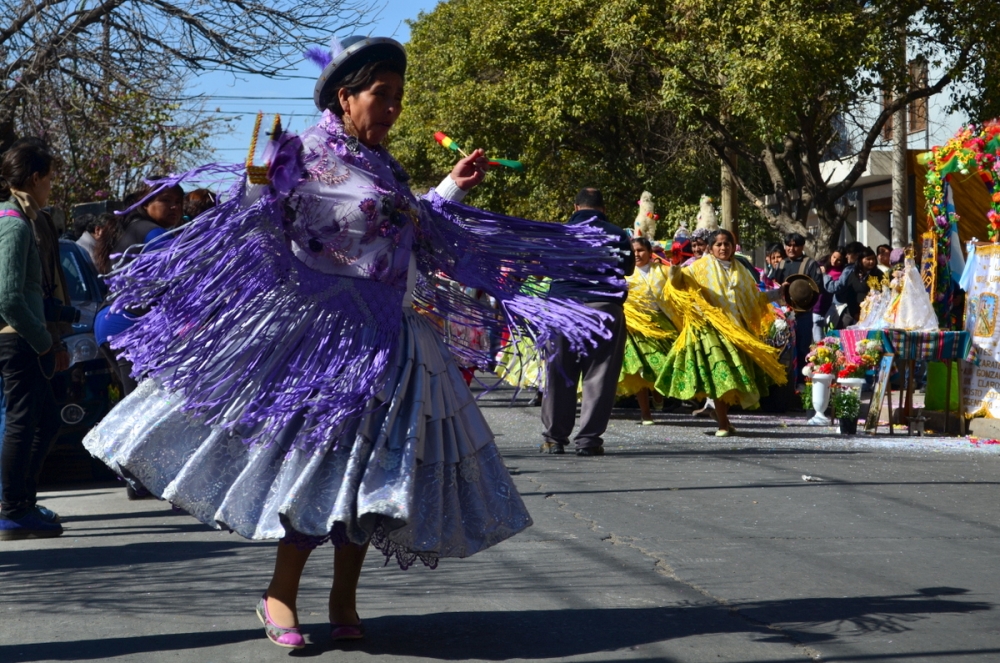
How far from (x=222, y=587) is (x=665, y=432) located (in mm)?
6940

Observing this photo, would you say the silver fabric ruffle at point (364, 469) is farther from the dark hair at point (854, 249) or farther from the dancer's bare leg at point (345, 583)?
the dark hair at point (854, 249)

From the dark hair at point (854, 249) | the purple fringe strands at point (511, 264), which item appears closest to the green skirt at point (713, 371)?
the dark hair at point (854, 249)

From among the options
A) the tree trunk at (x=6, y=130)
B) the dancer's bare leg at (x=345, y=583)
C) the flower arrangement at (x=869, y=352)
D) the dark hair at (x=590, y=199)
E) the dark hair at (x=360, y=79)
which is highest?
the tree trunk at (x=6, y=130)

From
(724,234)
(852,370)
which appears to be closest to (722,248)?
(724,234)

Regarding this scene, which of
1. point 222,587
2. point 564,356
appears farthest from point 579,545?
point 564,356

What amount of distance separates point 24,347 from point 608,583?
305cm

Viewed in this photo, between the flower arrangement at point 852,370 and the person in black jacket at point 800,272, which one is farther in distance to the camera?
the person in black jacket at point 800,272

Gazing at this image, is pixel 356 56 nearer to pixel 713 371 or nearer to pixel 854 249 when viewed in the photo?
pixel 713 371

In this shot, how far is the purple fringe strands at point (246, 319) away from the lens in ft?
12.9

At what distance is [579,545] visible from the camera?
5.76 metres

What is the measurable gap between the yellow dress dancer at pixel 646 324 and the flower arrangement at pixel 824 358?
1.36 m

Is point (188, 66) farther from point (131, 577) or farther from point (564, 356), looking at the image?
point (131, 577)

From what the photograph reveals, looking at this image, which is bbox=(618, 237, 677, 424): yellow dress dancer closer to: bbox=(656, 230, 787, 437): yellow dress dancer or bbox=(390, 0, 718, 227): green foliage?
bbox=(656, 230, 787, 437): yellow dress dancer

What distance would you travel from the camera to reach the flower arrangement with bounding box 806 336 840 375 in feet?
40.0
